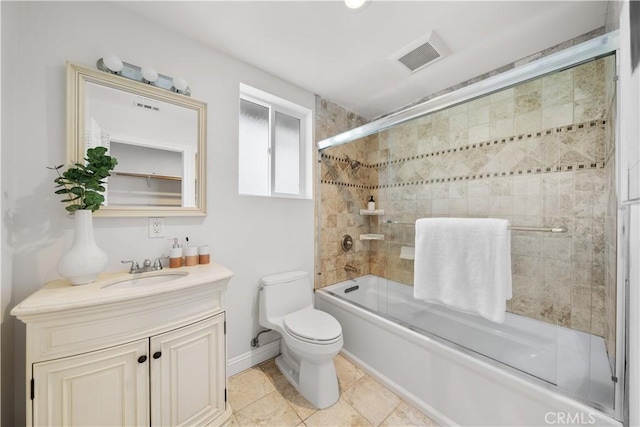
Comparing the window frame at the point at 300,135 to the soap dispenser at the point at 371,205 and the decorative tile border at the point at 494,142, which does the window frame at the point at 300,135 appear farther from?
the soap dispenser at the point at 371,205

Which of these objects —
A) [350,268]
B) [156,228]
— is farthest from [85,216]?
[350,268]

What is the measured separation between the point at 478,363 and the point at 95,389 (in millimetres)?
1727

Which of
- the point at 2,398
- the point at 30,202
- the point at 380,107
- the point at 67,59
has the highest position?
the point at 380,107

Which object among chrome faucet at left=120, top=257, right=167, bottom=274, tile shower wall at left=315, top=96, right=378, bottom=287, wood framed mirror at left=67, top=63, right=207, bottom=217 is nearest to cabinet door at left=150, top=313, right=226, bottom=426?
chrome faucet at left=120, top=257, right=167, bottom=274

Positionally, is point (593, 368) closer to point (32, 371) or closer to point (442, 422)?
point (442, 422)

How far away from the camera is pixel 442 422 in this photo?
128cm

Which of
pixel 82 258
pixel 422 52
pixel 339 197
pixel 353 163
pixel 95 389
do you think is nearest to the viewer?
pixel 95 389

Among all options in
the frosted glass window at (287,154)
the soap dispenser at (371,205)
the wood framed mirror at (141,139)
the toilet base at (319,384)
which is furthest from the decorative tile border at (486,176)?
the toilet base at (319,384)

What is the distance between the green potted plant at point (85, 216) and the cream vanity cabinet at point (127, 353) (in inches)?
2.9

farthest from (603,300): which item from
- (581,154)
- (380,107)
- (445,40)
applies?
(380,107)

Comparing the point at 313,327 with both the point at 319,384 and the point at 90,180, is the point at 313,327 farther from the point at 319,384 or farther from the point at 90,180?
the point at 90,180

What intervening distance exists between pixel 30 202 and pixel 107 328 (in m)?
0.74

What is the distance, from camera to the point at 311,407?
4.59 feet

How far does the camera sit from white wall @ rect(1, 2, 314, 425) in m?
1.03
